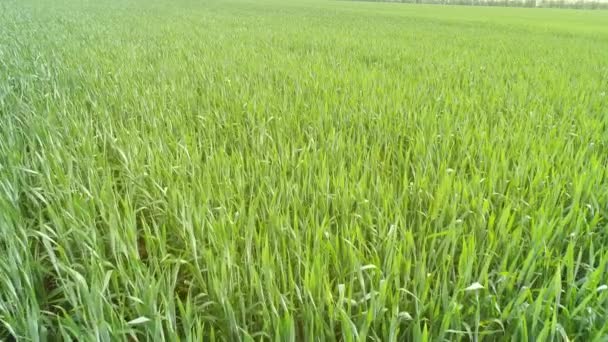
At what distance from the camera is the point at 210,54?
4871mm

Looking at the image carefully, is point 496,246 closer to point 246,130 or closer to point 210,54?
point 246,130

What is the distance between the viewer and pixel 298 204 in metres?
1.31

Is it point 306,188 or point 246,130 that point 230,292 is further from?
point 246,130

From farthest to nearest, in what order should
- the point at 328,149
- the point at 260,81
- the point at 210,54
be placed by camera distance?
the point at 210,54, the point at 260,81, the point at 328,149

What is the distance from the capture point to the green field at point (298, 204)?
867 millimetres

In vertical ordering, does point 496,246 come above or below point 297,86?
below

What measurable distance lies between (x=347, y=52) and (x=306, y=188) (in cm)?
466

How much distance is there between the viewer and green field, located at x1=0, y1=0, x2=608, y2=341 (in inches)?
34.1

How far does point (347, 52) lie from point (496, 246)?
4971mm

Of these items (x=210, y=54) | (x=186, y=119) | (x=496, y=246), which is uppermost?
(x=210, y=54)

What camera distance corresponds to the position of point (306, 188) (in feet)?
4.81

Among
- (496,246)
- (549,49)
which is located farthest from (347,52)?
(496,246)

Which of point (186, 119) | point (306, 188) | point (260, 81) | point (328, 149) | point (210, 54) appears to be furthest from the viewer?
point (210, 54)

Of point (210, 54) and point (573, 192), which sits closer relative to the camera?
point (573, 192)
